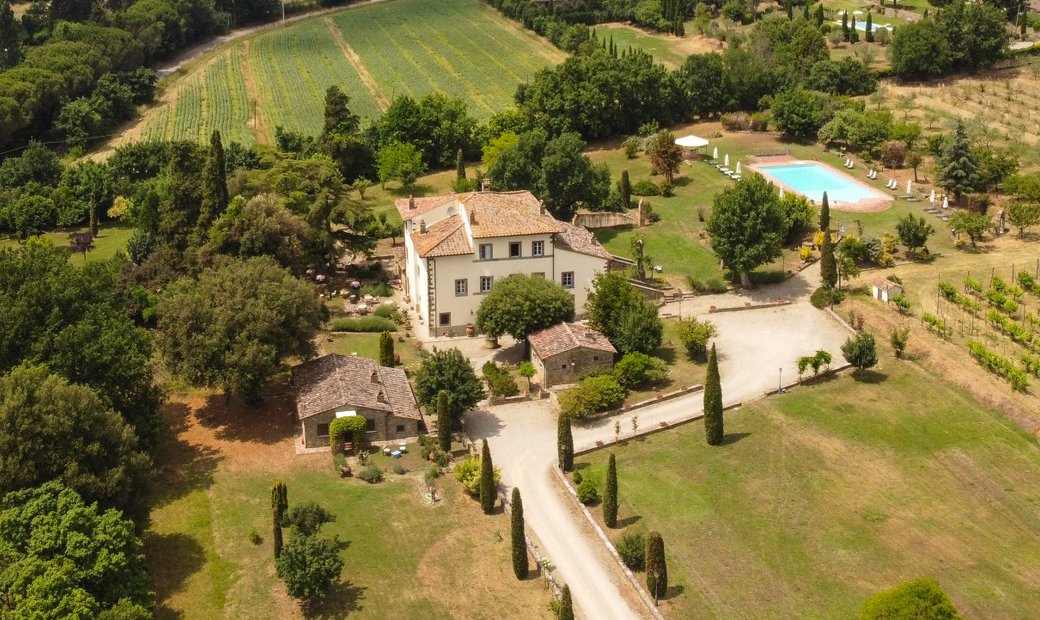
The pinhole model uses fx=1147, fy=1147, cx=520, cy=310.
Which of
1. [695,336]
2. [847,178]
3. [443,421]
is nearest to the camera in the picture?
[443,421]

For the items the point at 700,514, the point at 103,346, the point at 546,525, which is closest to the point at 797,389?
the point at 700,514

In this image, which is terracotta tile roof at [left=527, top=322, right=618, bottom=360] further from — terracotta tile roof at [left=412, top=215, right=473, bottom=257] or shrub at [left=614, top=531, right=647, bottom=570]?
shrub at [left=614, top=531, right=647, bottom=570]

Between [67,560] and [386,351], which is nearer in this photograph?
[67,560]

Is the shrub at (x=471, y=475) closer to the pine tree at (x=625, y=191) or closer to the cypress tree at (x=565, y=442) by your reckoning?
the cypress tree at (x=565, y=442)

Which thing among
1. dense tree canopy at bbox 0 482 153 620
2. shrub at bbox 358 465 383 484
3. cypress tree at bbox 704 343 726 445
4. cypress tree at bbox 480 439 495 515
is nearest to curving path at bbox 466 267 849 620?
cypress tree at bbox 480 439 495 515

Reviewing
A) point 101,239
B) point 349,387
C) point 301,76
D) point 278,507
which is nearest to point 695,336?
point 349,387

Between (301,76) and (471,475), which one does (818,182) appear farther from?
(301,76)

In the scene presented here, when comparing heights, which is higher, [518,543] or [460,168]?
[460,168]

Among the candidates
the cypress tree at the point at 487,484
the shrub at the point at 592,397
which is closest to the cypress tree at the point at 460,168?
the shrub at the point at 592,397
